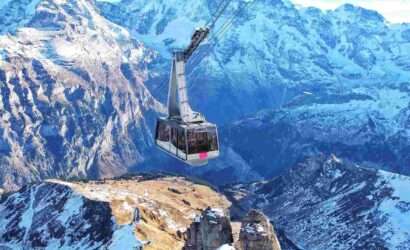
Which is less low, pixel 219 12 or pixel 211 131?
pixel 219 12

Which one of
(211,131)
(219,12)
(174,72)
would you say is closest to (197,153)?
(211,131)

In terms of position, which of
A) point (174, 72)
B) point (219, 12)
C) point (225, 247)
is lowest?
point (225, 247)

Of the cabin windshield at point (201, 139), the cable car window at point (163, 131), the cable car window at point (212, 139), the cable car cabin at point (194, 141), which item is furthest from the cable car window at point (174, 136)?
the cable car window at point (212, 139)

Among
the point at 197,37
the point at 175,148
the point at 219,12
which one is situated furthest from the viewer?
the point at 175,148

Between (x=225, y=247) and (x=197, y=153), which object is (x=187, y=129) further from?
(x=225, y=247)

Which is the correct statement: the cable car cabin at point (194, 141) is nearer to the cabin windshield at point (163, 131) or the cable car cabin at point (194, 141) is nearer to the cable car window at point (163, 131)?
the cabin windshield at point (163, 131)

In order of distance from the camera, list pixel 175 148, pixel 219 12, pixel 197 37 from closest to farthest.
Result: pixel 219 12 → pixel 197 37 → pixel 175 148

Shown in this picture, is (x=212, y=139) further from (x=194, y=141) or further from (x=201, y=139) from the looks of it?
(x=194, y=141)
